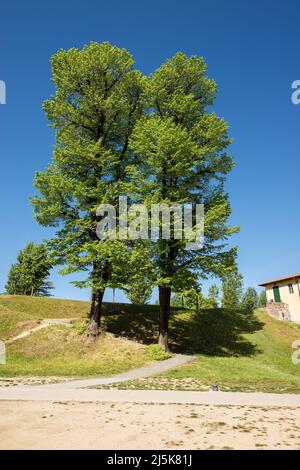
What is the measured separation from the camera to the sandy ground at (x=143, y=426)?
681cm

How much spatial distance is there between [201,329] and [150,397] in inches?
739

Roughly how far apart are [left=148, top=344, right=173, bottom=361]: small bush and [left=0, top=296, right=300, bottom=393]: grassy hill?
0.43 meters

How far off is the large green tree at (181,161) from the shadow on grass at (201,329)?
15.1ft

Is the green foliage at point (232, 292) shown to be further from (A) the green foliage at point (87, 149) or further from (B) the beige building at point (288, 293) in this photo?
(A) the green foliage at point (87, 149)

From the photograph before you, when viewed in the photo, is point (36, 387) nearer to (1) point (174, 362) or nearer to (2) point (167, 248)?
(1) point (174, 362)

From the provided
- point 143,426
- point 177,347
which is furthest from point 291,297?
point 143,426

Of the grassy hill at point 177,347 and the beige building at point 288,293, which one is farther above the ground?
the beige building at point 288,293

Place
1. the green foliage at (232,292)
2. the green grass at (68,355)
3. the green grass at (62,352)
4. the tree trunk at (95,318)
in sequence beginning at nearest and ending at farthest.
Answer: the green grass at (68,355)
the green grass at (62,352)
the tree trunk at (95,318)
the green foliage at (232,292)

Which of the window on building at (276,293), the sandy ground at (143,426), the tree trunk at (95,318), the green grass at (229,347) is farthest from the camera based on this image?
the window on building at (276,293)

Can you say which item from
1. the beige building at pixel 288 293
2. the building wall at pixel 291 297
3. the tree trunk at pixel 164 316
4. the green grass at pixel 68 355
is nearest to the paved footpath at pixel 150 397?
the green grass at pixel 68 355

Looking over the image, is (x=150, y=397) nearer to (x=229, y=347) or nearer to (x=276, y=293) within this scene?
(x=229, y=347)

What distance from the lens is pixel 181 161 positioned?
73.5 ft

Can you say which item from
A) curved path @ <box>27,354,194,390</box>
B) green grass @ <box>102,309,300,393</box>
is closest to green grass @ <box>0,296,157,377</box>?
curved path @ <box>27,354,194,390</box>

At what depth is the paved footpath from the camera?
437 inches
